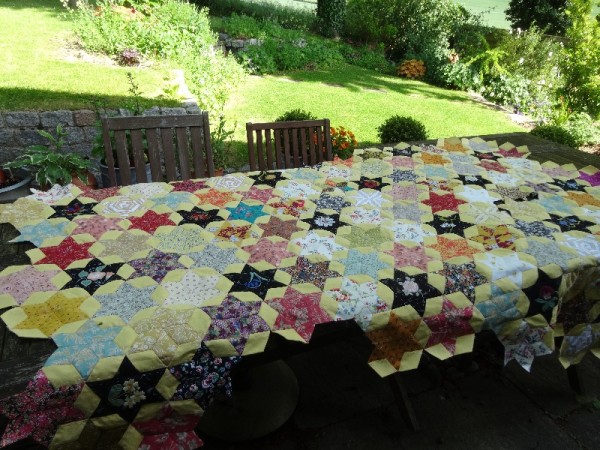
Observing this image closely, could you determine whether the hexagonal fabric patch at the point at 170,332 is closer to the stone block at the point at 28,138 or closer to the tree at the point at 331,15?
the stone block at the point at 28,138

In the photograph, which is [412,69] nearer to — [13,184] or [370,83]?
[370,83]

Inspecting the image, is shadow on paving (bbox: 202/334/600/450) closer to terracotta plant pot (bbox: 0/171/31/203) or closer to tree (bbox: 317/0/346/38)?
terracotta plant pot (bbox: 0/171/31/203)

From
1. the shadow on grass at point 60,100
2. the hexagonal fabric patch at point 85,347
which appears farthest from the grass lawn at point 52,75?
the hexagonal fabric patch at point 85,347

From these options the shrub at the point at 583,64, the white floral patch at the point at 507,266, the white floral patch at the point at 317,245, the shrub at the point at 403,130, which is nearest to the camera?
the white floral patch at the point at 507,266

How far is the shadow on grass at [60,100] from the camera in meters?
4.01

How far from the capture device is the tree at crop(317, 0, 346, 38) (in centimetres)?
1189

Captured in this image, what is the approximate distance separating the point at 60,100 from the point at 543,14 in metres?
→ 13.2

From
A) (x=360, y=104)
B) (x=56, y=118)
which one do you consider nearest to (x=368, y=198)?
(x=56, y=118)

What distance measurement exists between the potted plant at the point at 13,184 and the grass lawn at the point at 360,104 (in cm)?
251

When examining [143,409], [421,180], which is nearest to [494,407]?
[421,180]

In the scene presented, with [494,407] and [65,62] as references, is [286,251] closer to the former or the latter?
[494,407]

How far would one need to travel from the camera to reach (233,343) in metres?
1.33

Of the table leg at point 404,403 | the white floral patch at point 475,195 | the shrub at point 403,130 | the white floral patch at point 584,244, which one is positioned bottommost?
the table leg at point 404,403

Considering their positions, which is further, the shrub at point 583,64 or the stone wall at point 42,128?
the shrub at point 583,64
